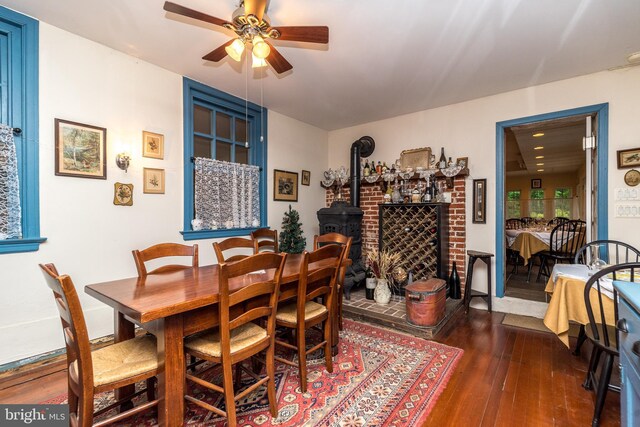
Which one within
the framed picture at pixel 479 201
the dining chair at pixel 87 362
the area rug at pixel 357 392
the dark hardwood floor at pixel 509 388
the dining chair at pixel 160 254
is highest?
the framed picture at pixel 479 201

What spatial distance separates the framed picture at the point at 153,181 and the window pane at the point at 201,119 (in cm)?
77

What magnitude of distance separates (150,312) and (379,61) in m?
2.79

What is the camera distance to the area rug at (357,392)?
1.66m

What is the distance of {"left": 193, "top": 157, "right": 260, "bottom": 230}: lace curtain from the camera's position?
10.9 ft

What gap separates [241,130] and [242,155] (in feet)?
1.12

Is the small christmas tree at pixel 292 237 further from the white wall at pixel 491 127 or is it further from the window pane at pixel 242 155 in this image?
the white wall at pixel 491 127

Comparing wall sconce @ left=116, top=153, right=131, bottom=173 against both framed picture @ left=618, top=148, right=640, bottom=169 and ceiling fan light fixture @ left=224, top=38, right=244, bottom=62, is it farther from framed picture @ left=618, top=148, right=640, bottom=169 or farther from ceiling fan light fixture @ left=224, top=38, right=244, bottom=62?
framed picture @ left=618, top=148, right=640, bottom=169

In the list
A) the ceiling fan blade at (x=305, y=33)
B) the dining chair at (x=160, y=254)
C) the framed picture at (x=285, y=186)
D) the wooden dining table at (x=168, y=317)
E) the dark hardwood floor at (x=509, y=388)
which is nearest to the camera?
the wooden dining table at (x=168, y=317)

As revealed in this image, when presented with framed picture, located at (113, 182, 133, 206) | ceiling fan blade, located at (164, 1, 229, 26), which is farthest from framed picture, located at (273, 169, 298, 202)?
ceiling fan blade, located at (164, 1, 229, 26)

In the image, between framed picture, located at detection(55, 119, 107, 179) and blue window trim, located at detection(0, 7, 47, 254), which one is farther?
framed picture, located at detection(55, 119, 107, 179)

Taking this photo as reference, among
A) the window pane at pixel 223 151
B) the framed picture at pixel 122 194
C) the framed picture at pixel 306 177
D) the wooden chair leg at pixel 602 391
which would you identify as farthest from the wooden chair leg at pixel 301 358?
the framed picture at pixel 306 177

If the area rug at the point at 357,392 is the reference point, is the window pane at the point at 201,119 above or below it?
above

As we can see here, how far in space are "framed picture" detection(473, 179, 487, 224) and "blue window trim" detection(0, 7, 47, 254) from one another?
4447 mm

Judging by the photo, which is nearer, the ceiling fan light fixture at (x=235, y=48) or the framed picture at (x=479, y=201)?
the ceiling fan light fixture at (x=235, y=48)
